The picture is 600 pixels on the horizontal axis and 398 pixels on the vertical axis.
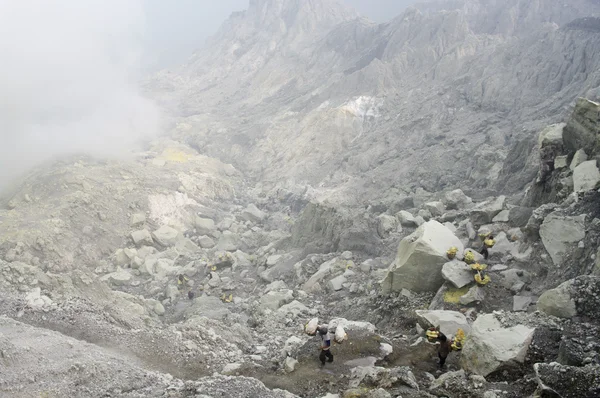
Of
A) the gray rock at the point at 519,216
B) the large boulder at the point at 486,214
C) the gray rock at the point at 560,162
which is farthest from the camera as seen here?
the large boulder at the point at 486,214

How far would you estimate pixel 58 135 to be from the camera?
1704 inches

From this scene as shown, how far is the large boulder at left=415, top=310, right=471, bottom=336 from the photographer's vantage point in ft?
32.3

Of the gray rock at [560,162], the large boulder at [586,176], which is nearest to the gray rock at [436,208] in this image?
the gray rock at [560,162]

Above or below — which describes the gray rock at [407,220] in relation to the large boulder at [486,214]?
below

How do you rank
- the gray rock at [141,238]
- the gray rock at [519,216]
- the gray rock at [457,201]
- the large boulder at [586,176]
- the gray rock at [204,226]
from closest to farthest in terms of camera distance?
the large boulder at [586,176] → the gray rock at [519,216] → the gray rock at [457,201] → the gray rock at [141,238] → the gray rock at [204,226]

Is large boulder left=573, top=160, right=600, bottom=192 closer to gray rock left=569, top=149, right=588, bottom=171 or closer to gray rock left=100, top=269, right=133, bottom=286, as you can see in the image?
gray rock left=569, top=149, right=588, bottom=171

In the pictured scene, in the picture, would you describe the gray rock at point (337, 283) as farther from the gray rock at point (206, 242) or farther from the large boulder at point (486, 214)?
the gray rock at point (206, 242)

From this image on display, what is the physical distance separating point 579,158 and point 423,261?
5.65 m

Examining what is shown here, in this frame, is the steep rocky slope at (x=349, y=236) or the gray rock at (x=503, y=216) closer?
the steep rocky slope at (x=349, y=236)

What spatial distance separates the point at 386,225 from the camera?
820 inches

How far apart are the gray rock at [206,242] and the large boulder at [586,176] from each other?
20282mm

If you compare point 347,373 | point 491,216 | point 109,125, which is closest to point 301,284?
point 491,216

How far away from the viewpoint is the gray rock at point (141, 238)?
1067 inches

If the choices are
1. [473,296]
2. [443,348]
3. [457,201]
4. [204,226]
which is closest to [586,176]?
[473,296]
